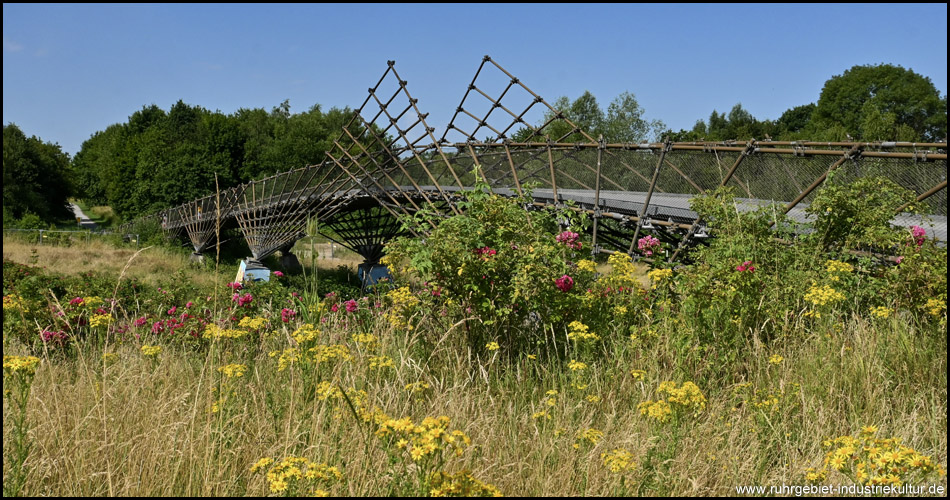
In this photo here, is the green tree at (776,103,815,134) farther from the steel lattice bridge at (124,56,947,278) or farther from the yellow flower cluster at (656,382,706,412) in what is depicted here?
the yellow flower cluster at (656,382,706,412)

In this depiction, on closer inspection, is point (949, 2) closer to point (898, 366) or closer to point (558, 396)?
point (898, 366)

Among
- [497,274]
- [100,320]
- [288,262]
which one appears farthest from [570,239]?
[288,262]

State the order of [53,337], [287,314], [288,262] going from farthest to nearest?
[288,262] < [287,314] < [53,337]

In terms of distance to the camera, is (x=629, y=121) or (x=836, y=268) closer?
(x=836, y=268)

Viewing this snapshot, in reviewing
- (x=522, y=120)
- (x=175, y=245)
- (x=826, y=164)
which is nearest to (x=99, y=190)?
(x=175, y=245)

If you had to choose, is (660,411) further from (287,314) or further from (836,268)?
(287,314)

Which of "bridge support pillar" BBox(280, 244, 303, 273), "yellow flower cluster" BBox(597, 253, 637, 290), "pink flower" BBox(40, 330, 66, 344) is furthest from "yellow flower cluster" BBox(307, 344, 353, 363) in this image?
"bridge support pillar" BBox(280, 244, 303, 273)

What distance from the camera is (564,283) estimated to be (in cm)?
425

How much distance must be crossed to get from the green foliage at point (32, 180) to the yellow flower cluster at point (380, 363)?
43.0m

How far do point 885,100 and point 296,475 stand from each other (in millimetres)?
50645

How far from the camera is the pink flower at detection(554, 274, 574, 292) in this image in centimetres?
425

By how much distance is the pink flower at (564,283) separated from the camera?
425cm

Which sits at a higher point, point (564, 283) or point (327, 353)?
point (564, 283)

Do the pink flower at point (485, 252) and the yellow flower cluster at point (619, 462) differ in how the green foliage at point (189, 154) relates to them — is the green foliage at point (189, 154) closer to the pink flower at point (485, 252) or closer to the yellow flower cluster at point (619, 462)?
the pink flower at point (485, 252)
